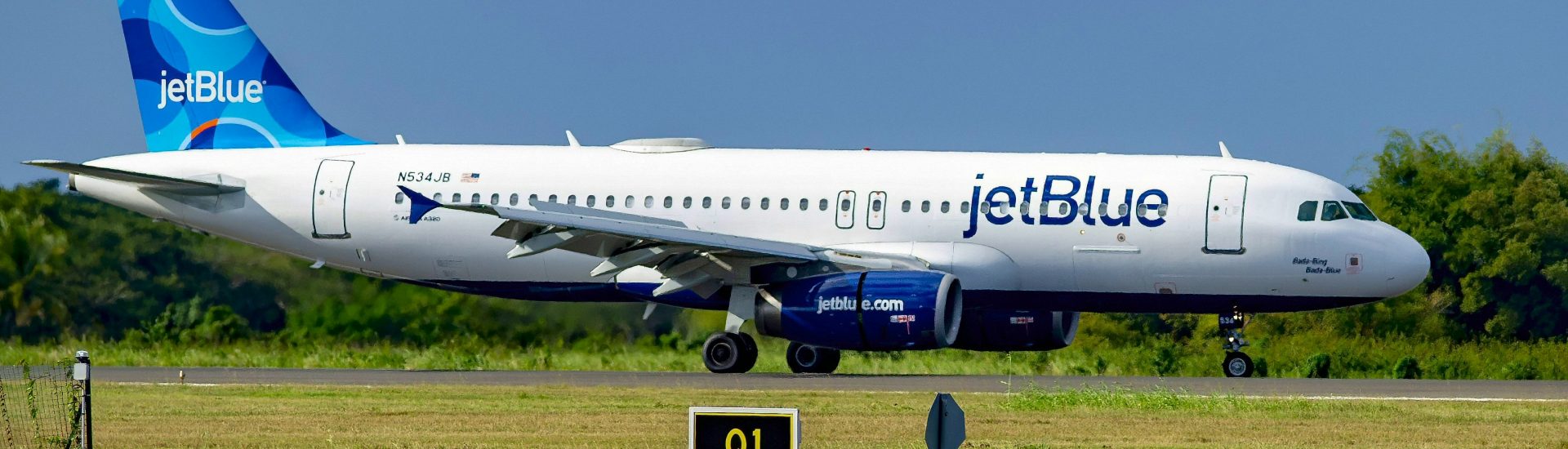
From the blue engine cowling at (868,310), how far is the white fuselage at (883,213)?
5.27ft

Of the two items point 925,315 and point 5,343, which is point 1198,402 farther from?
point 5,343

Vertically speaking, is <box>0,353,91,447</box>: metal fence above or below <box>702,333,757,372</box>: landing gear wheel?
below

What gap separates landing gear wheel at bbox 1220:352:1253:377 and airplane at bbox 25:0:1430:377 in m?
0.02

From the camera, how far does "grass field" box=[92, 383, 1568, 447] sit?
48.8 ft

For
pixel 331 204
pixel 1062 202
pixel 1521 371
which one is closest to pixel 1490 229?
pixel 1521 371

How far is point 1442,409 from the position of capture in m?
18.2

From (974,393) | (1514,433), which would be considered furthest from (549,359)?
(1514,433)

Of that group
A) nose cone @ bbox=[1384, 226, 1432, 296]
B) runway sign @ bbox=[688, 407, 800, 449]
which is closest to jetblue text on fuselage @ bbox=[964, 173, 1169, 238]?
nose cone @ bbox=[1384, 226, 1432, 296]

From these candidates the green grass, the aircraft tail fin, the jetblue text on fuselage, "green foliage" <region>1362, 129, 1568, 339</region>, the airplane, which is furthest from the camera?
"green foliage" <region>1362, 129, 1568, 339</region>

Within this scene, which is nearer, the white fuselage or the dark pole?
the dark pole

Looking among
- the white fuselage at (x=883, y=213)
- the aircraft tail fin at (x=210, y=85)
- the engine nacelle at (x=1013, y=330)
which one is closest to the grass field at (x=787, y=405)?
the white fuselage at (x=883, y=213)

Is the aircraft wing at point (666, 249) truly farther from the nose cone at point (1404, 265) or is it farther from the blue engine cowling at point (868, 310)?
the nose cone at point (1404, 265)

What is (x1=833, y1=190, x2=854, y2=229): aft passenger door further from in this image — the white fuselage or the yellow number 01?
the yellow number 01

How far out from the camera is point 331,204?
1054 inches
